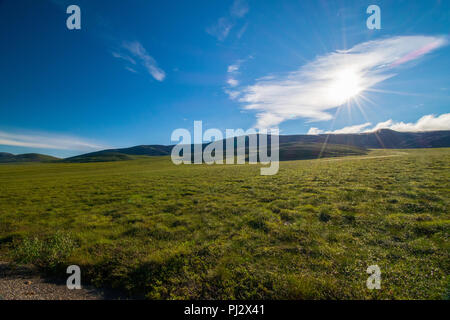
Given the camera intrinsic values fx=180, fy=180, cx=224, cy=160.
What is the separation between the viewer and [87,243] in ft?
30.5

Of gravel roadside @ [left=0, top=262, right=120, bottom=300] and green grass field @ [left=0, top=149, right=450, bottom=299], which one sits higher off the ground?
green grass field @ [left=0, top=149, right=450, bottom=299]

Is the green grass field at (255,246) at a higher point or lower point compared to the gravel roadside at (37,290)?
higher

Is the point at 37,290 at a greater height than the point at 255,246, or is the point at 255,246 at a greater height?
the point at 255,246

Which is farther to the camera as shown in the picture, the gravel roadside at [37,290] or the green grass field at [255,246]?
the gravel roadside at [37,290]

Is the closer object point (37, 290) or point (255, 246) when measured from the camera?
point (37, 290)

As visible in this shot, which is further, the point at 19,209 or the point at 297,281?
the point at 19,209

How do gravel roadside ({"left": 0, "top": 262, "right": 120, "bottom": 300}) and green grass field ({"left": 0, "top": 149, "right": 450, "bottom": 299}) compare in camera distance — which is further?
gravel roadside ({"left": 0, "top": 262, "right": 120, "bottom": 300})
